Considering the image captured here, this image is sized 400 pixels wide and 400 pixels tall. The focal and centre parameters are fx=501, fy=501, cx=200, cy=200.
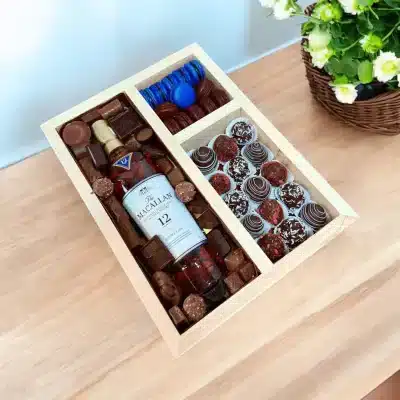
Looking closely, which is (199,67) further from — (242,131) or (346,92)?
(346,92)

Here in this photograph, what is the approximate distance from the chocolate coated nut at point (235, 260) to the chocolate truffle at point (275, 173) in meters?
0.12

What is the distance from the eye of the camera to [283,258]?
644 mm

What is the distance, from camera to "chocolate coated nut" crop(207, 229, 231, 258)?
67cm

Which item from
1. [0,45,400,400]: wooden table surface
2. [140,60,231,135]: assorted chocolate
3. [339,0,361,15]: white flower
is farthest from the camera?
[140,60,231,135]: assorted chocolate

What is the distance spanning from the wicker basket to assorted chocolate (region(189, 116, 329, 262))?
123 mm

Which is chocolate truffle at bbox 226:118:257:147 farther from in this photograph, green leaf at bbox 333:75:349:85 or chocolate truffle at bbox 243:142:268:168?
green leaf at bbox 333:75:349:85

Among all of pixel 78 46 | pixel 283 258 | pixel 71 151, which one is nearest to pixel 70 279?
pixel 71 151

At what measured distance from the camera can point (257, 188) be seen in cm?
72

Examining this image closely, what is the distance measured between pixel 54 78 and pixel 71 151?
248 millimetres

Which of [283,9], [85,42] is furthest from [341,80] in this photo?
[85,42]

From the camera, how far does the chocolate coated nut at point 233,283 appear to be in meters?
0.64

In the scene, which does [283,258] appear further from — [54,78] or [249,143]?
[54,78]

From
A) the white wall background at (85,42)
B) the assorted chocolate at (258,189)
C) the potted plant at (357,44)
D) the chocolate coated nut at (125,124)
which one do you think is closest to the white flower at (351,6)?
the potted plant at (357,44)

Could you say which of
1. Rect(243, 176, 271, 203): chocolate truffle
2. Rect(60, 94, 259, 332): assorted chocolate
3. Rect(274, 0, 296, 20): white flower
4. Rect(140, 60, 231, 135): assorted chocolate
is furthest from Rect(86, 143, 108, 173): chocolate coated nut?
Rect(274, 0, 296, 20): white flower
